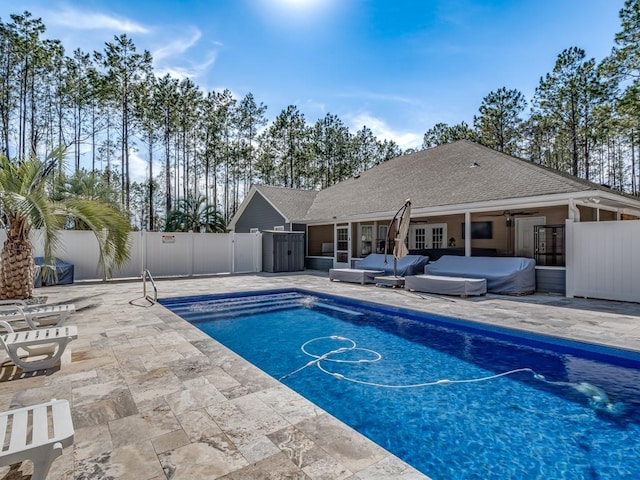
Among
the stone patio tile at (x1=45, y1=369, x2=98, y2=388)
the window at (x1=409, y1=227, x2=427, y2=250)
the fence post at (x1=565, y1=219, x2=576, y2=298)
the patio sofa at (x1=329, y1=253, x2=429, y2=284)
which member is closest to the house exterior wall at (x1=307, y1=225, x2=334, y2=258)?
the window at (x1=409, y1=227, x2=427, y2=250)

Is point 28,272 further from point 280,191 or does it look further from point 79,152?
point 79,152

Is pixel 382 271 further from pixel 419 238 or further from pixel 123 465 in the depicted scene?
pixel 123 465

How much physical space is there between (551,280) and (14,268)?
493 inches

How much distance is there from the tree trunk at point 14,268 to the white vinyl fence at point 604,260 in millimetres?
12248

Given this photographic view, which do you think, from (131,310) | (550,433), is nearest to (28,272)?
(131,310)

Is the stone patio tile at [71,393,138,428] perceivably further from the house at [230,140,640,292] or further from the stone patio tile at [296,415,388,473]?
the house at [230,140,640,292]

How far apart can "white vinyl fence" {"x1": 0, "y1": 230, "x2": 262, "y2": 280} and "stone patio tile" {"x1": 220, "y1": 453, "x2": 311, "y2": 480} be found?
12.2m

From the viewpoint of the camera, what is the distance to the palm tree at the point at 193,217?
67.9 ft

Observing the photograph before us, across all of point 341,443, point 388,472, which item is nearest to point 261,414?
point 341,443

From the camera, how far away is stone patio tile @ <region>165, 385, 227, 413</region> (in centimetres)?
298

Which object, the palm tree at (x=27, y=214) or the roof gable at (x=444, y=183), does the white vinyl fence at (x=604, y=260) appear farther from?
the palm tree at (x=27, y=214)

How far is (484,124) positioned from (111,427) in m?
28.9

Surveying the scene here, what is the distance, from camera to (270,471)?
83.1 inches

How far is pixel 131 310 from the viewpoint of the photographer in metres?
7.14
